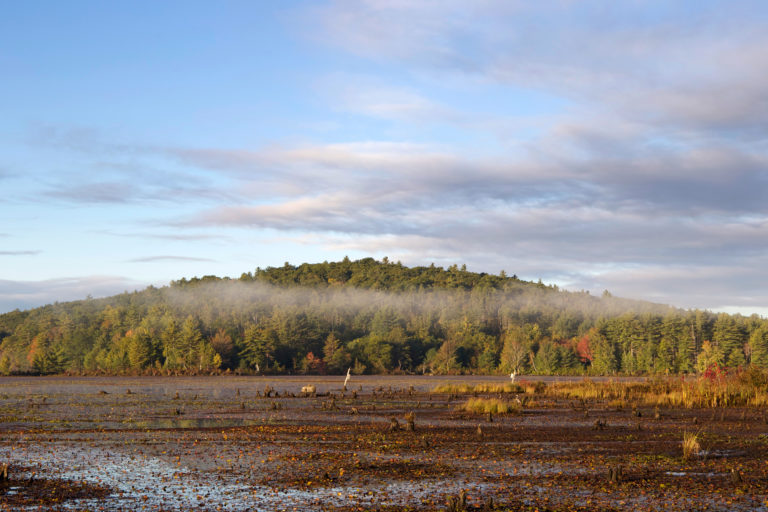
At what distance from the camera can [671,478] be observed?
61.9ft

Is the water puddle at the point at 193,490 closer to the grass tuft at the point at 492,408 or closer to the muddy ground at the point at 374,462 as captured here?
the muddy ground at the point at 374,462

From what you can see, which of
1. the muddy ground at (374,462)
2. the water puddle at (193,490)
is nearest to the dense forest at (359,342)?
the muddy ground at (374,462)

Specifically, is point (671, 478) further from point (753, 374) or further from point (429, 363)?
point (429, 363)

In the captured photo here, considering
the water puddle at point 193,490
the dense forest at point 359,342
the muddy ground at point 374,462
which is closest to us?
the water puddle at point 193,490

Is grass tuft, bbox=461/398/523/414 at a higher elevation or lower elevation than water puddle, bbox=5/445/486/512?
lower

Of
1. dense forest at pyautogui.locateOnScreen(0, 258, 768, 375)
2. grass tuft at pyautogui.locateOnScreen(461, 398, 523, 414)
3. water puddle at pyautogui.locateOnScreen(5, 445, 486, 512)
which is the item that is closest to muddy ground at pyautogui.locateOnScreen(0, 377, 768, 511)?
water puddle at pyautogui.locateOnScreen(5, 445, 486, 512)

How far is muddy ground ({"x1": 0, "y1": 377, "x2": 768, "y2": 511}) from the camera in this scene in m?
16.2

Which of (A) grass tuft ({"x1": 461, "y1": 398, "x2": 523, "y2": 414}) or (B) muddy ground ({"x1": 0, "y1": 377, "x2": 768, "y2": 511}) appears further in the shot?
(A) grass tuft ({"x1": 461, "y1": 398, "x2": 523, "y2": 414})

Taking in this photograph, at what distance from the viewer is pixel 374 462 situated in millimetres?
21391

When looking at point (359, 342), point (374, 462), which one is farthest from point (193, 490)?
point (359, 342)

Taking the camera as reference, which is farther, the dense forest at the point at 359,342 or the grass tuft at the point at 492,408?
the dense forest at the point at 359,342

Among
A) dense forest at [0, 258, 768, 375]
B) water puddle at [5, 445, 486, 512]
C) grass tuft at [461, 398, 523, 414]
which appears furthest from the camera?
dense forest at [0, 258, 768, 375]

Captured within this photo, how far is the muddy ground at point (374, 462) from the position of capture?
16.2m

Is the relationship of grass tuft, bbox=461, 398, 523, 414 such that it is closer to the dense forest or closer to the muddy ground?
the muddy ground
